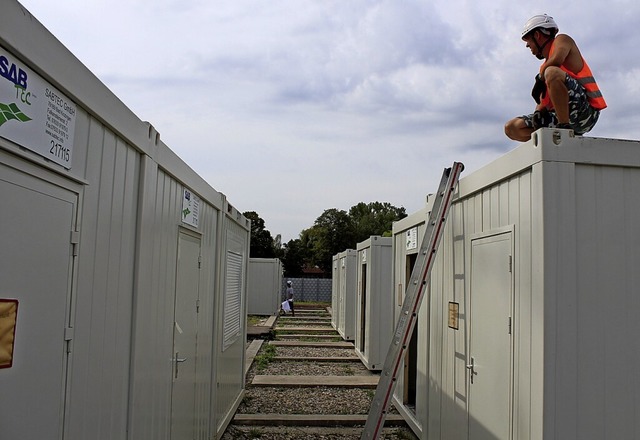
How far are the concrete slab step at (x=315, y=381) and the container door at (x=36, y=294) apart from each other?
8.18 meters

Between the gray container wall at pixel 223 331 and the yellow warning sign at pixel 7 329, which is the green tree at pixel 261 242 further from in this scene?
the yellow warning sign at pixel 7 329

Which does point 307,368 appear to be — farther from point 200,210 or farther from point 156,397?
point 156,397

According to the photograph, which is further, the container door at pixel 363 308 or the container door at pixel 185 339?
the container door at pixel 363 308

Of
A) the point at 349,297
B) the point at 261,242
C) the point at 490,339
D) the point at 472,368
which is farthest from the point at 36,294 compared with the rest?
the point at 261,242

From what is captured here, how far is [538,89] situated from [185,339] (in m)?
3.75

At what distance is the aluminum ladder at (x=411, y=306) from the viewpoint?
5137mm

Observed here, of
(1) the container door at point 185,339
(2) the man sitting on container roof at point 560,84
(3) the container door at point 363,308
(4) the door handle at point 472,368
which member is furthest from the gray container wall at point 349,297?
(2) the man sitting on container roof at point 560,84

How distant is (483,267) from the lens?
16.4 ft

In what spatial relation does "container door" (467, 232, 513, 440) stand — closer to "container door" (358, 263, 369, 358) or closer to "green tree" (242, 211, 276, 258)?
"container door" (358, 263, 369, 358)

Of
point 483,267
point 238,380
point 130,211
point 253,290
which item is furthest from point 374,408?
point 253,290

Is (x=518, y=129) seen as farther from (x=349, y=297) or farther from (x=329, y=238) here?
(x=329, y=238)

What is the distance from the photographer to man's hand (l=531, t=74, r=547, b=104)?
15.7ft

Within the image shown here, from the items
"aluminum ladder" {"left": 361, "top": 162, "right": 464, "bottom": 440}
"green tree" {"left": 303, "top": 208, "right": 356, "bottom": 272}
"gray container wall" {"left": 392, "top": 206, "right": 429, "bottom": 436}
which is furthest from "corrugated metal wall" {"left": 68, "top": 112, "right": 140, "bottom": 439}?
"green tree" {"left": 303, "top": 208, "right": 356, "bottom": 272}

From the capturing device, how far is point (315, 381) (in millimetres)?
10906
